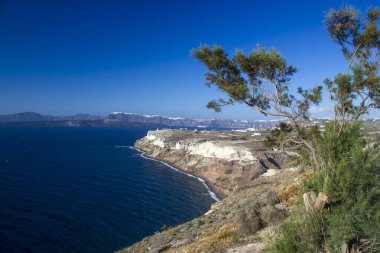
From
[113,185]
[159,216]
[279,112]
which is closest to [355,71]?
[279,112]

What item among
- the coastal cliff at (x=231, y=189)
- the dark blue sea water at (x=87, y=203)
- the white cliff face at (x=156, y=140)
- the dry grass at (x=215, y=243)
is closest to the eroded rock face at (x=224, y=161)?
the coastal cliff at (x=231, y=189)

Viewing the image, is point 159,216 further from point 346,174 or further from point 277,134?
point 346,174

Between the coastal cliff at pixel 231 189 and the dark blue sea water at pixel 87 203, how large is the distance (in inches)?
420

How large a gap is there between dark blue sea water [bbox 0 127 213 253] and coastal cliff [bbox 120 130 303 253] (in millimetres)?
10667

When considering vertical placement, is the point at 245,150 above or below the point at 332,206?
below

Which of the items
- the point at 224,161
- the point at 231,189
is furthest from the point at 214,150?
the point at 231,189

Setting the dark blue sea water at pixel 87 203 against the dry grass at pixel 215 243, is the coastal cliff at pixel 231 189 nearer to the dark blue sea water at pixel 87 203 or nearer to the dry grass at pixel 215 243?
the dry grass at pixel 215 243

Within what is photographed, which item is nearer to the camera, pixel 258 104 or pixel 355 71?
pixel 355 71

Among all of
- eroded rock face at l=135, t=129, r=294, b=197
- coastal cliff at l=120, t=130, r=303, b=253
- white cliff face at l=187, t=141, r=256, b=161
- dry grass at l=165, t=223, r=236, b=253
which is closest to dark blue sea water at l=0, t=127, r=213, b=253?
eroded rock face at l=135, t=129, r=294, b=197

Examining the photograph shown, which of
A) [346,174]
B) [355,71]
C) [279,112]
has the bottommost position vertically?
[346,174]

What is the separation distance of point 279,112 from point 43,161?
100902 millimetres

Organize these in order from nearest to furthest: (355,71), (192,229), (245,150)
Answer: (355,71), (192,229), (245,150)

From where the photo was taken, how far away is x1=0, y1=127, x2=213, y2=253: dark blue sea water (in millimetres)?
42000

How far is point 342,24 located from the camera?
→ 68.4 feet
